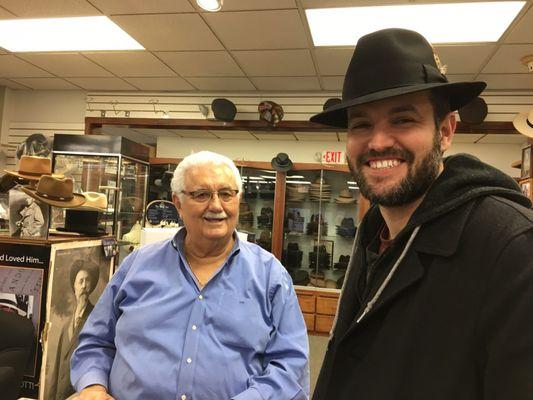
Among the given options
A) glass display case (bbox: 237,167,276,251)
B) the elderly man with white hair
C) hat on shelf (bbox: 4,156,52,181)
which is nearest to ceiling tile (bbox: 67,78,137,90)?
glass display case (bbox: 237,167,276,251)

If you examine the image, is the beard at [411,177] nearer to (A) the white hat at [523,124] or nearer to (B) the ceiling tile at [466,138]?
(A) the white hat at [523,124]

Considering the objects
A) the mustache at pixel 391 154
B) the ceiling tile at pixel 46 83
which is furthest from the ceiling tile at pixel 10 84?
the mustache at pixel 391 154

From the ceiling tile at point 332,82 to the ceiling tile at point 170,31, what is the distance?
1.52 m

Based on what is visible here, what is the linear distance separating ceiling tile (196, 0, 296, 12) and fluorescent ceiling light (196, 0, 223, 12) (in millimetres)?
86

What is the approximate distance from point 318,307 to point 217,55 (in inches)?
141

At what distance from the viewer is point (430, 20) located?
3.57m

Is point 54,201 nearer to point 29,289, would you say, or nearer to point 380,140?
point 29,289

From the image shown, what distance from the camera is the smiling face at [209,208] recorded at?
76.6 inches

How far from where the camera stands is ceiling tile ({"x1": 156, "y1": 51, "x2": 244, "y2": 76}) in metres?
4.55

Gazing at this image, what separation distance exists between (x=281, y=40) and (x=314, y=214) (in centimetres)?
295

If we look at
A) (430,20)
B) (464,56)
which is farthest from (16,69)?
(464,56)

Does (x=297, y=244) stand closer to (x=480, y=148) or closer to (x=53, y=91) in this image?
(x=480, y=148)

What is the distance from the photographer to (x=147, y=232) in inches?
122

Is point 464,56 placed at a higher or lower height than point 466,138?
higher
